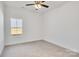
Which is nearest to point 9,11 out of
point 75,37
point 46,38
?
point 46,38

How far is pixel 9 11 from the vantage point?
139 cm

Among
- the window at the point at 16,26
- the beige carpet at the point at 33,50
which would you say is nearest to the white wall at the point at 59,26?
the beige carpet at the point at 33,50

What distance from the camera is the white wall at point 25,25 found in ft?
4.55

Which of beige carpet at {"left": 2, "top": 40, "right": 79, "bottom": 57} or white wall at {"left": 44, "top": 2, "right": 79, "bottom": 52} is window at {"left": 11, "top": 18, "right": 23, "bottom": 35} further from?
white wall at {"left": 44, "top": 2, "right": 79, "bottom": 52}

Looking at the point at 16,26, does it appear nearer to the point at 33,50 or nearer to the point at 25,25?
the point at 25,25

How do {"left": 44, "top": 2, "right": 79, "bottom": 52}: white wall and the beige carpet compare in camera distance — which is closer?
the beige carpet

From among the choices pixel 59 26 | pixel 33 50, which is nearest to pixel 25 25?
pixel 33 50

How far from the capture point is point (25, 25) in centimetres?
155

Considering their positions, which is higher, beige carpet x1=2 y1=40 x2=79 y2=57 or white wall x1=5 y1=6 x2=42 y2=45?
white wall x1=5 y1=6 x2=42 y2=45

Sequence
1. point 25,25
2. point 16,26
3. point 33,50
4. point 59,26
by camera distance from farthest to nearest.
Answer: point 59,26
point 33,50
point 25,25
point 16,26

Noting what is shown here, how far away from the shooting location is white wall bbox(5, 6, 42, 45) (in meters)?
1.39

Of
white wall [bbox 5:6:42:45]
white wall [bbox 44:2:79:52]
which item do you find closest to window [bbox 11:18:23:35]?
white wall [bbox 5:6:42:45]

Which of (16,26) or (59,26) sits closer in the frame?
(16,26)

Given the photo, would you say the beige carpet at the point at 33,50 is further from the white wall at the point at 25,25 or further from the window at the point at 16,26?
the window at the point at 16,26
